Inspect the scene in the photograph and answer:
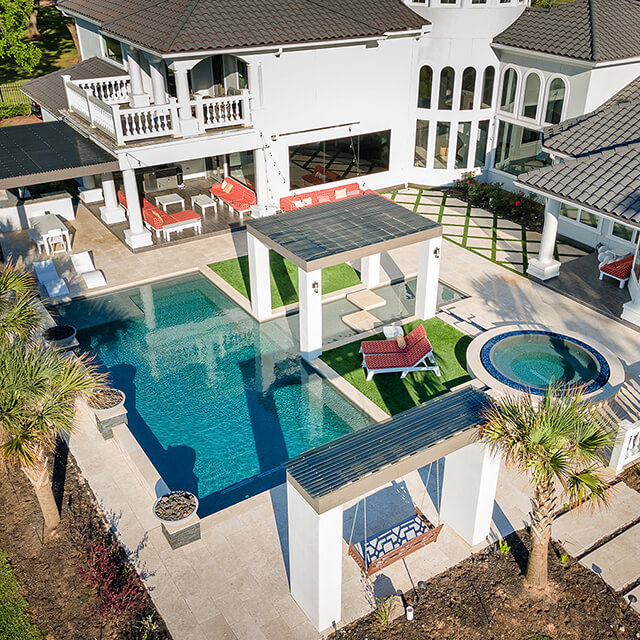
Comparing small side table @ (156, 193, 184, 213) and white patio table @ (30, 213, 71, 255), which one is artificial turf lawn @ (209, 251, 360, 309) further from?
white patio table @ (30, 213, 71, 255)

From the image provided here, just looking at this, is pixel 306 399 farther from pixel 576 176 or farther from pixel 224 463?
pixel 576 176

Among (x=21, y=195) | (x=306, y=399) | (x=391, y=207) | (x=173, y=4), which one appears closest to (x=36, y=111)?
(x=21, y=195)

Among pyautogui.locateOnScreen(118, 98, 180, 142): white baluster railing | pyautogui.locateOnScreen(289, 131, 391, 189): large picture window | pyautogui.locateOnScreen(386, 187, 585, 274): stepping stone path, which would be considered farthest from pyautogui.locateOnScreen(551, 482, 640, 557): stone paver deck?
pyautogui.locateOnScreen(289, 131, 391, 189): large picture window

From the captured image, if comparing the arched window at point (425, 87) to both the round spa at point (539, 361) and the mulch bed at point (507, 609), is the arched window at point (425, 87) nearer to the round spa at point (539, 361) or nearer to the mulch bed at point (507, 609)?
the round spa at point (539, 361)

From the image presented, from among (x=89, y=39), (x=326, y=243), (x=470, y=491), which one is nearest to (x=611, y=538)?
(x=470, y=491)

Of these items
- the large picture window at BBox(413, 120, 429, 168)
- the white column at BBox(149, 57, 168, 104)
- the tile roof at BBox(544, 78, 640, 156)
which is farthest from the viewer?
the large picture window at BBox(413, 120, 429, 168)

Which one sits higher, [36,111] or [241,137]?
[241,137]
